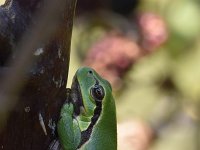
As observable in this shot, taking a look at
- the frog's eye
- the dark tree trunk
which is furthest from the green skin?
the dark tree trunk

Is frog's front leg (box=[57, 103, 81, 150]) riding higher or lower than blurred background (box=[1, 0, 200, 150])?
lower

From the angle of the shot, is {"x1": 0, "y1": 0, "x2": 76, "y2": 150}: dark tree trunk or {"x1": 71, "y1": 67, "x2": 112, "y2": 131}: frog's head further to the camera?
{"x1": 71, "y1": 67, "x2": 112, "y2": 131}: frog's head

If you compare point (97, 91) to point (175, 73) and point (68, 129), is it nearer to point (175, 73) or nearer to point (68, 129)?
point (68, 129)

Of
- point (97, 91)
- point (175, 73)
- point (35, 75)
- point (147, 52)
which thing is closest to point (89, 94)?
point (97, 91)

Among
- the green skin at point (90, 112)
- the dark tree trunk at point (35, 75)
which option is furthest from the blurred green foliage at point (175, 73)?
the dark tree trunk at point (35, 75)

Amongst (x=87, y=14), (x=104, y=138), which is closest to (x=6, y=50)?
(x=104, y=138)

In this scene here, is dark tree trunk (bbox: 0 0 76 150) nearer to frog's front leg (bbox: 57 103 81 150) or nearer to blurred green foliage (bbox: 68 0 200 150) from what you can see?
frog's front leg (bbox: 57 103 81 150)

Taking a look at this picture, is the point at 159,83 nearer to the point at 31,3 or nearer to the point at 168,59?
the point at 168,59

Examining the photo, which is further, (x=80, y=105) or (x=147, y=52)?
(x=147, y=52)

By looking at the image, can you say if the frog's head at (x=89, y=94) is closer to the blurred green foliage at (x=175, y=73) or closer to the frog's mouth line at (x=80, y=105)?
the frog's mouth line at (x=80, y=105)
